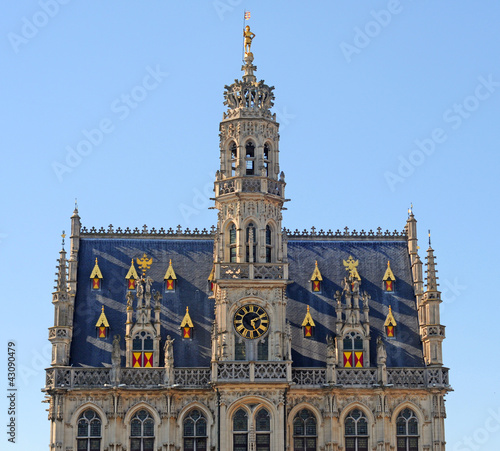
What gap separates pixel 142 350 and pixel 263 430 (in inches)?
371

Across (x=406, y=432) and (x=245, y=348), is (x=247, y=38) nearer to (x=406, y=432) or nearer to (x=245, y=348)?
(x=245, y=348)

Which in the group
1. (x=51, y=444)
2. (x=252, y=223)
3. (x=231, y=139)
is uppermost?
(x=231, y=139)

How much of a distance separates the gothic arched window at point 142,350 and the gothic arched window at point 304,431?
991cm

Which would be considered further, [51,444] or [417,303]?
[417,303]

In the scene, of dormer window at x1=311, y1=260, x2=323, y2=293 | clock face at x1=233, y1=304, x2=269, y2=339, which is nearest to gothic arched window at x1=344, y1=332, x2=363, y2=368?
dormer window at x1=311, y1=260, x2=323, y2=293

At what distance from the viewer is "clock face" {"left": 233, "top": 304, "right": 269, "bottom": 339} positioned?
268 feet

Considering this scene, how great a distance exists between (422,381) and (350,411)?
4937mm

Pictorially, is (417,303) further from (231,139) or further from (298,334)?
(231,139)

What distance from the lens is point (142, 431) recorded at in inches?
3236

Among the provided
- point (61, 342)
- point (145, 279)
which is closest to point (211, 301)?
point (145, 279)

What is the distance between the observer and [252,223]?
83.1m

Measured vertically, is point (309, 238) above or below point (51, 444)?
above


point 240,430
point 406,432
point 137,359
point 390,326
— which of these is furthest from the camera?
point 390,326

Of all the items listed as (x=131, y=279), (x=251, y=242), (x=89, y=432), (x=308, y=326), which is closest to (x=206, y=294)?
(x=131, y=279)
